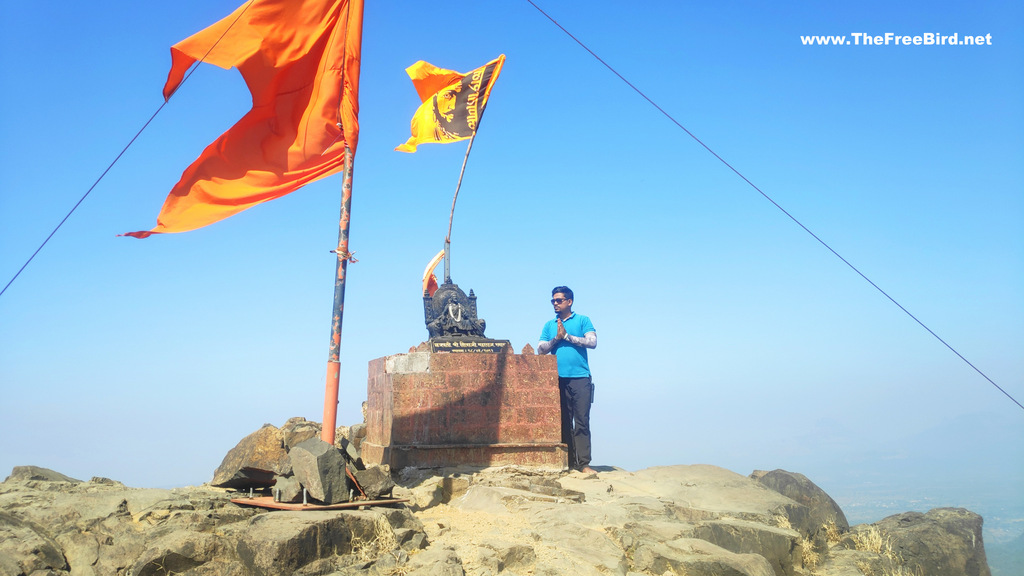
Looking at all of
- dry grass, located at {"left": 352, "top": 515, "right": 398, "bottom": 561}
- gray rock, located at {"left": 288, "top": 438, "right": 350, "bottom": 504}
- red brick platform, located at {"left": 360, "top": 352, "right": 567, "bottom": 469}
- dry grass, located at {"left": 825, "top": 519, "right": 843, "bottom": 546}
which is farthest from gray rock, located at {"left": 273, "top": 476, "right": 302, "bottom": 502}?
dry grass, located at {"left": 825, "top": 519, "right": 843, "bottom": 546}

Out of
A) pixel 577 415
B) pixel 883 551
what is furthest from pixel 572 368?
pixel 883 551

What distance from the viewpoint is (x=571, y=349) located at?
898cm

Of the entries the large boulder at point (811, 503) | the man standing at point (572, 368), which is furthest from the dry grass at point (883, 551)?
the man standing at point (572, 368)

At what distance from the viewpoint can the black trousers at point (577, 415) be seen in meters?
8.85

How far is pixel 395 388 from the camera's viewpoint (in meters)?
8.34

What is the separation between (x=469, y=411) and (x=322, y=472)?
3311 mm

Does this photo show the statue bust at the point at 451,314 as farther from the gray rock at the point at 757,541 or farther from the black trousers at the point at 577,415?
the gray rock at the point at 757,541

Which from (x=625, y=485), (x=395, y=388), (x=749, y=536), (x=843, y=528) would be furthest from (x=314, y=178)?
(x=843, y=528)

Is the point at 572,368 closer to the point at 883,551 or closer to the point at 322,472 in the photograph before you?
the point at 883,551

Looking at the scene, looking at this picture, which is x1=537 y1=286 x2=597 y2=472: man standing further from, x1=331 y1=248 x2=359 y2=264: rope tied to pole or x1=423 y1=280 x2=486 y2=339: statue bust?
x1=331 y1=248 x2=359 y2=264: rope tied to pole

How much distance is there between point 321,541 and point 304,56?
16.3 feet

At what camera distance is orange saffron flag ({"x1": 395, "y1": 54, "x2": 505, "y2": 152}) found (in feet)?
31.3

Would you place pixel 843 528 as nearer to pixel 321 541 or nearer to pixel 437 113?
pixel 321 541

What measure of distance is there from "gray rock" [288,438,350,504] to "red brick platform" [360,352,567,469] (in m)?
2.69
